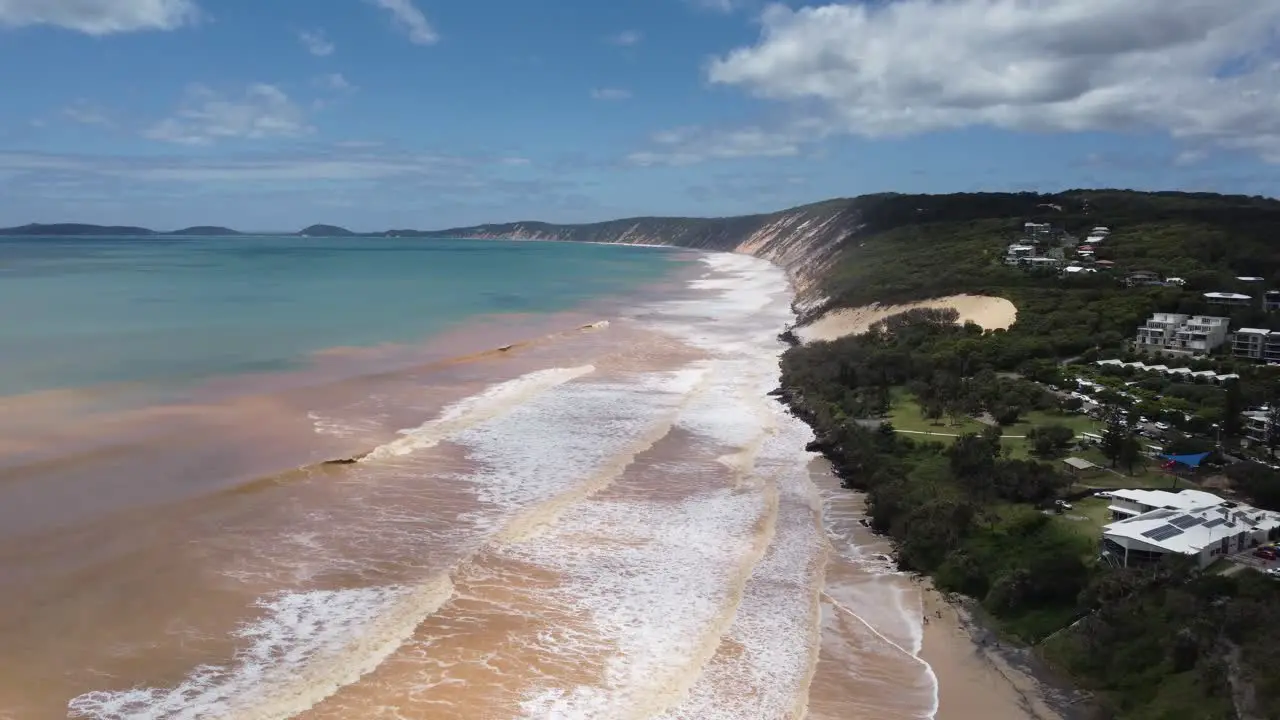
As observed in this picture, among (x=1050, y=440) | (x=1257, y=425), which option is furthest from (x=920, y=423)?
(x=1257, y=425)

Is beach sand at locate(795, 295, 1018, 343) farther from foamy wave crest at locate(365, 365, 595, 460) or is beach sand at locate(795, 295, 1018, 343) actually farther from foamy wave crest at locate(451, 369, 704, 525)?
foamy wave crest at locate(365, 365, 595, 460)

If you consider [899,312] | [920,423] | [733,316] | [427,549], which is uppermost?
[899,312]

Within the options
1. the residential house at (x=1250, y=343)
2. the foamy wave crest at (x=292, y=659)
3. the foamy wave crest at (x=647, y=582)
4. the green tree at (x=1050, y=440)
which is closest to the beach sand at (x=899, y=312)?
the residential house at (x=1250, y=343)

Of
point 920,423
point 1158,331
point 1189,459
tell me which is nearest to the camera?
point 1189,459

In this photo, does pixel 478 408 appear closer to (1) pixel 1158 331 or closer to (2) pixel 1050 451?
(2) pixel 1050 451

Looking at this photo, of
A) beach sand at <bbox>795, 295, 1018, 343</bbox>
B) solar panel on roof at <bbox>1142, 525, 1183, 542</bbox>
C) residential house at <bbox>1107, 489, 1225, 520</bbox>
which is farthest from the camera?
beach sand at <bbox>795, 295, 1018, 343</bbox>

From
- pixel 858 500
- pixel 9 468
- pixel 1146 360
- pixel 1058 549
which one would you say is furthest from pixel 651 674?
pixel 1146 360

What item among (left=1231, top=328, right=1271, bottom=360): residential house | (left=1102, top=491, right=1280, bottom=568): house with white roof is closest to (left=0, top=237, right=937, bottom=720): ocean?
(left=1102, top=491, right=1280, bottom=568): house with white roof
